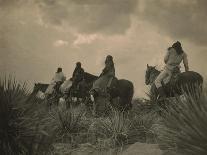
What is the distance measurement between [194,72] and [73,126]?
380cm

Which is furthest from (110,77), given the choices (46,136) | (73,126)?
(46,136)

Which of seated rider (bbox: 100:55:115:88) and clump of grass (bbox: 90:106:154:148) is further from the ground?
seated rider (bbox: 100:55:115:88)

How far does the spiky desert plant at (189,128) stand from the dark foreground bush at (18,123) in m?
2.81

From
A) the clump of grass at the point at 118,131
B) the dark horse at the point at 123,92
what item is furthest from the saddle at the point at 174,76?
the clump of grass at the point at 118,131

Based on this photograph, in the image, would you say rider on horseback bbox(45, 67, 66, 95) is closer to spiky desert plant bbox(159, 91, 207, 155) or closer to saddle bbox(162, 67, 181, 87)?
saddle bbox(162, 67, 181, 87)

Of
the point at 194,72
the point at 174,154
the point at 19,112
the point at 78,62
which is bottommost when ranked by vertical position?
the point at 174,154

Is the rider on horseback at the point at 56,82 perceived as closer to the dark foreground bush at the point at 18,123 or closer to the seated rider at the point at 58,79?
the seated rider at the point at 58,79

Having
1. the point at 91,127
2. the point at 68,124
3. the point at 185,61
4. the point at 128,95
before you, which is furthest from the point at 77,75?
the point at 91,127

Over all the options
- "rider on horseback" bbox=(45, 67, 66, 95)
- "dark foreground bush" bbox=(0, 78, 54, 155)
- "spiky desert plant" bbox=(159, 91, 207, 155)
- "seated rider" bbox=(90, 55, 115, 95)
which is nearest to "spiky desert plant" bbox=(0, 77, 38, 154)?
"dark foreground bush" bbox=(0, 78, 54, 155)

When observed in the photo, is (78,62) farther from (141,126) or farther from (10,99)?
(10,99)

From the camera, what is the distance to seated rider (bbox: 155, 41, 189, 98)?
49.0 ft

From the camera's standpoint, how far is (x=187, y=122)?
20.1ft

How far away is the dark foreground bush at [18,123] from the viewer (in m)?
8.46

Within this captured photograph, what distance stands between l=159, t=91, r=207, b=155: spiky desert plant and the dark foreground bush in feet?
9.23
